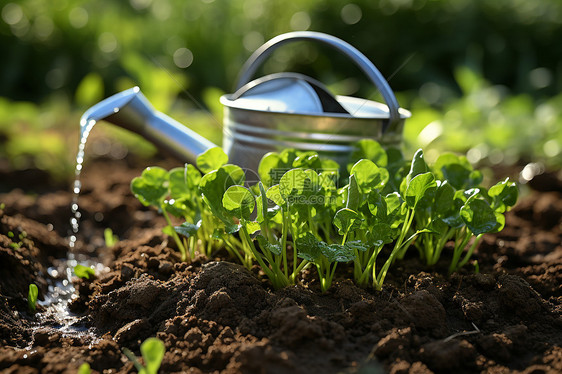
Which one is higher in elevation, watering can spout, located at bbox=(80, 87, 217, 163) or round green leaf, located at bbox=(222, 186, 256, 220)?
watering can spout, located at bbox=(80, 87, 217, 163)

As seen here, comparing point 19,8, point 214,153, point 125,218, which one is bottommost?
point 125,218

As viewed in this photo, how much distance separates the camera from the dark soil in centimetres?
106

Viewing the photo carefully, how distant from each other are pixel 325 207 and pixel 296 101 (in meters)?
0.43

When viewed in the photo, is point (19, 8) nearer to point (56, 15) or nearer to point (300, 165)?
point (56, 15)

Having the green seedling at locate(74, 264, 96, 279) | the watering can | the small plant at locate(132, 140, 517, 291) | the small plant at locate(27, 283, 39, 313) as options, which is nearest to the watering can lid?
the watering can

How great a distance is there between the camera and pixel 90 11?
468 centimetres

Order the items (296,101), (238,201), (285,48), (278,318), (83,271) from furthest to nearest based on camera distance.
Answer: (285,48) < (296,101) < (83,271) < (238,201) < (278,318)

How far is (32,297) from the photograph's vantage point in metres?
1.35

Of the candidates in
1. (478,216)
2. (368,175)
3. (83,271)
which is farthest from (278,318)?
(83,271)

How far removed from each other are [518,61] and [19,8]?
4.18m

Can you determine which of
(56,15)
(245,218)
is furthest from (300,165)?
(56,15)

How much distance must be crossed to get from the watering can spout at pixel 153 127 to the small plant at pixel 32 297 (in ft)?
1.74

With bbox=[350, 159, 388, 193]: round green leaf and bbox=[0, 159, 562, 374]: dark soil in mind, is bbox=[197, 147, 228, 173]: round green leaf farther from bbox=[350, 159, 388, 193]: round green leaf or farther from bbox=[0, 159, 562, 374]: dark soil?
bbox=[350, 159, 388, 193]: round green leaf

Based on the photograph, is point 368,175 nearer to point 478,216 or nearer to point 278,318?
point 478,216
